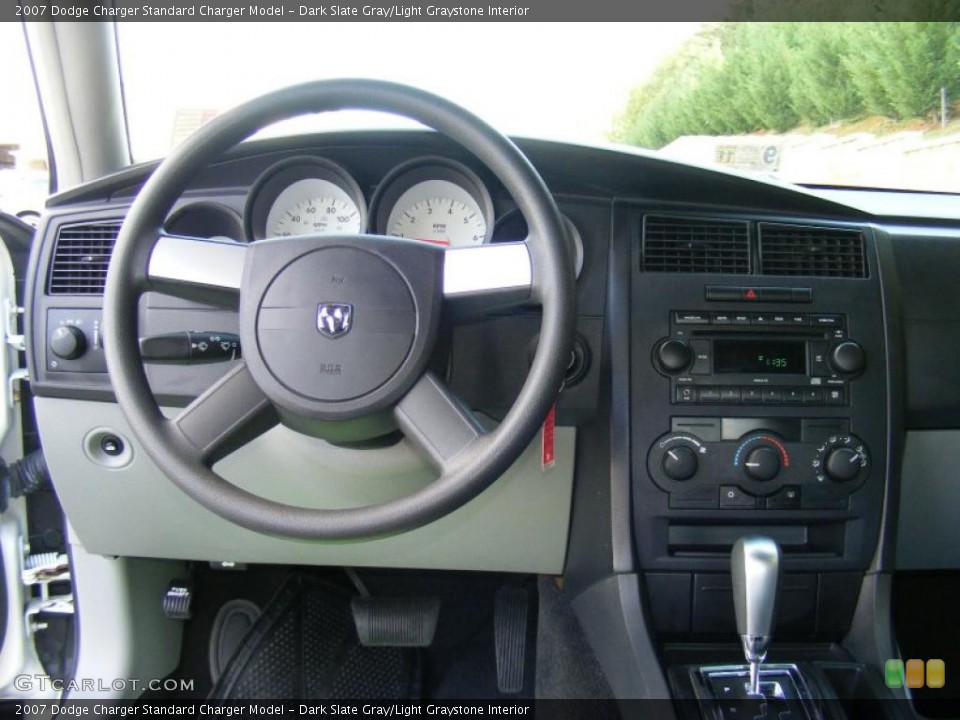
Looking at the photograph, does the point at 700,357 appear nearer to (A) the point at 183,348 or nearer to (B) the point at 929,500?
(B) the point at 929,500

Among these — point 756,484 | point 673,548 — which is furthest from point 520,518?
point 756,484

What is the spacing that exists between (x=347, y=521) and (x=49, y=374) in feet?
2.68

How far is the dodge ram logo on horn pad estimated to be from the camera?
3.46 ft

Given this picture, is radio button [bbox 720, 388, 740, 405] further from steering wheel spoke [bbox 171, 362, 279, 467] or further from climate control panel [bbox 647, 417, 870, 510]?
steering wheel spoke [bbox 171, 362, 279, 467]

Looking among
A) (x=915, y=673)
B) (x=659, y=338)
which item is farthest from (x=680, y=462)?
(x=915, y=673)

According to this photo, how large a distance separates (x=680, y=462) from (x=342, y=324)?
2.15 feet

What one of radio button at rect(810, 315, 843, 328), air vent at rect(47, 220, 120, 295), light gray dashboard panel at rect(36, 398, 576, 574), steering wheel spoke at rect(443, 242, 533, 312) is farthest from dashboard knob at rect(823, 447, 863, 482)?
air vent at rect(47, 220, 120, 295)

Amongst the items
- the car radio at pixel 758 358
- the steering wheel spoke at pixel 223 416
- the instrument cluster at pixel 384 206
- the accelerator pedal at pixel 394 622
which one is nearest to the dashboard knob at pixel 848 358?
the car radio at pixel 758 358

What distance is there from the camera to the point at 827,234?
1.40m

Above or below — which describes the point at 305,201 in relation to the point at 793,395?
above

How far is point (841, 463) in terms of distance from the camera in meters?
1.34

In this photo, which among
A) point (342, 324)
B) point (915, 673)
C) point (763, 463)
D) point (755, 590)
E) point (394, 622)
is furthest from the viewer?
point (394, 622)

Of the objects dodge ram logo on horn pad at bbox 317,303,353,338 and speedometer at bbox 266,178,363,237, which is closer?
dodge ram logo on horn pad at bbox 317,303,353,338

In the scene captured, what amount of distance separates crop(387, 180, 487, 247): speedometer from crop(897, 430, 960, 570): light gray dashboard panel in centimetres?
98
